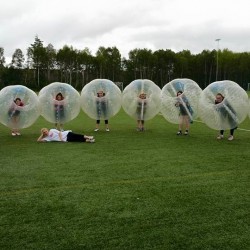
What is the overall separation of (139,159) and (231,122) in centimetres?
337

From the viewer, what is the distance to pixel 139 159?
24.8 feet

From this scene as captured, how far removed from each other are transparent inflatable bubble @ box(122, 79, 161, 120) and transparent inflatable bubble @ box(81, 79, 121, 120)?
1.09 ft

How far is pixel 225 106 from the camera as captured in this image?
948 cm

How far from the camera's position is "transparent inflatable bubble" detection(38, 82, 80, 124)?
35.7ft

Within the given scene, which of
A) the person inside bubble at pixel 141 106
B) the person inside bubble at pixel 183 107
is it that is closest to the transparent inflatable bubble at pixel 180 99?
the person inside bubble at pixel 183 107

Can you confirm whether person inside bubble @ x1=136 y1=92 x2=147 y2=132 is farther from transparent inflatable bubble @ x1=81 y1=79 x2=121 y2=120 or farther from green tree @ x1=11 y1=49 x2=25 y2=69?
green tree @ x1=11 y1=49 x2=25 y2=69

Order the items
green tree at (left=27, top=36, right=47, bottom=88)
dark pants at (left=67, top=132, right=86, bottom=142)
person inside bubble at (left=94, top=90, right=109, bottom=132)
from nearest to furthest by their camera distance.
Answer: dark pants at (left=67, top=132, right=86, bottom=142)
person inside bubble at (left=94, top=90, right=109, bottom=132)
green tree at (left=27, top=36, right=47, bottom=88)

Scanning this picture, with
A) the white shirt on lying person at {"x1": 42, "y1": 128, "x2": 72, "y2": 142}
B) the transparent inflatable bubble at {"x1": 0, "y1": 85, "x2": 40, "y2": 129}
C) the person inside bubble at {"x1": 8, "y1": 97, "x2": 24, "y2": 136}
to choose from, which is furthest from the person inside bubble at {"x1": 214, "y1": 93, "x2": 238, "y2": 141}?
the person inside bubble at {"x1": 8, "y1": 97, "x2": 24, "y2": 136}

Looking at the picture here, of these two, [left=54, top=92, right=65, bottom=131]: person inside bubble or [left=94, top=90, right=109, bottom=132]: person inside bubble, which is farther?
[left=94, top=90, right=109, bottom=132]: person inside bubble

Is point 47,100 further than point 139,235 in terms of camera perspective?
Yes

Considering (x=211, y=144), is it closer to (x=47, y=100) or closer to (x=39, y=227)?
(x=47, y=100)

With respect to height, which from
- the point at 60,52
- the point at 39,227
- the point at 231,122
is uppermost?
the point at 60,52

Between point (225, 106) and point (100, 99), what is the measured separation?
3.86 m

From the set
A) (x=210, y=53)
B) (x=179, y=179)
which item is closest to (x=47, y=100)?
(x=179, y=179)
